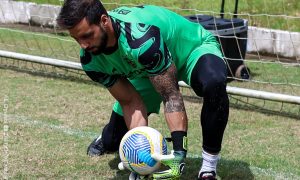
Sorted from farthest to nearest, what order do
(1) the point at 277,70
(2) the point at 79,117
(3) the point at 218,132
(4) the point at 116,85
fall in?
(1) the point at 277,70
(2) the point at 79,117
(4) the point at 116,85
(3) the point at 218,132

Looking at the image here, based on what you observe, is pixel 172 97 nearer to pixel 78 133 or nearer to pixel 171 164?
pixel 171 164

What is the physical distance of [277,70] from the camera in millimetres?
9156

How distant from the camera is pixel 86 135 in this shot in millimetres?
5934

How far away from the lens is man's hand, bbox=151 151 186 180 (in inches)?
155

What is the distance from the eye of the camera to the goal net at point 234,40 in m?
8.35

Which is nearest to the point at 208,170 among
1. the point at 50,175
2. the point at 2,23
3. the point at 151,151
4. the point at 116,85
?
the point at 151,151

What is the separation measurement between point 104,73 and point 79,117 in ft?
6.69

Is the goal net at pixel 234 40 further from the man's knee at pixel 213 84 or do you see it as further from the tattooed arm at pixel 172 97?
the tattooed arm at pixel 172 97

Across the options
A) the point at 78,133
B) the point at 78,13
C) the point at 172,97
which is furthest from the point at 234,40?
the point at 78,13

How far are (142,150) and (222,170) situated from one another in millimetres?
1107

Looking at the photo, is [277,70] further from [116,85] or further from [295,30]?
[116,85]

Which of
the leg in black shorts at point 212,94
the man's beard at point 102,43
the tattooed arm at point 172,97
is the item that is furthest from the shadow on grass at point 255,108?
the man's beard at point 102,43

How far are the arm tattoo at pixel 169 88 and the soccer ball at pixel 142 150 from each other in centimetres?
21

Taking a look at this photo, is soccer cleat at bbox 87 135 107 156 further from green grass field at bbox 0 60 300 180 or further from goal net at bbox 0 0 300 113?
goal net at bbox 0 0 300 113
